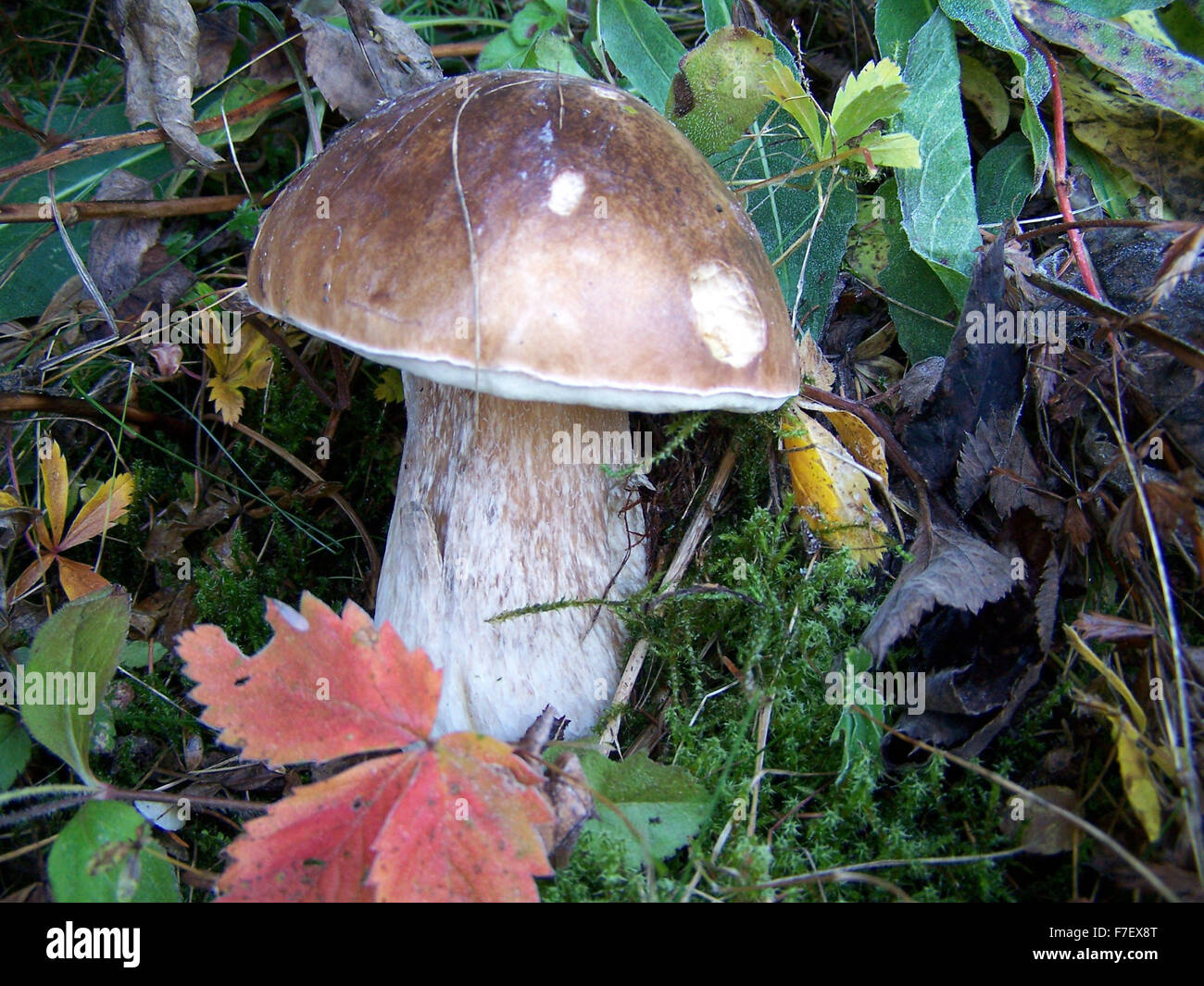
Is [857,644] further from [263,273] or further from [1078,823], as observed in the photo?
[263,273]

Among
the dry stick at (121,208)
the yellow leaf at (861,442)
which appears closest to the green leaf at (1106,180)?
the yellow leaf at (861,442)

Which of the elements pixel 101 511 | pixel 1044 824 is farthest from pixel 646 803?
pixel 101 511

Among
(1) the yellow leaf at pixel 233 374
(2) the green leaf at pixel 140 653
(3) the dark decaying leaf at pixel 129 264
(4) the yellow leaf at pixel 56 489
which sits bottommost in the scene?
(2) the green leaf at pixel 140 653

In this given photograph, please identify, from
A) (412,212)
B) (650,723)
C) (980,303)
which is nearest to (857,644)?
(650,723)

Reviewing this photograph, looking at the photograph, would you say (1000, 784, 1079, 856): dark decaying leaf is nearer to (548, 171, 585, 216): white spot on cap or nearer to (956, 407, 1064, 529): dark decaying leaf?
(956, 407, 1064, 529): dark decaying leaf

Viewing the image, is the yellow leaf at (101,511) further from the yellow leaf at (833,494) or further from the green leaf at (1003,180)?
the green leaf at (1003,180)

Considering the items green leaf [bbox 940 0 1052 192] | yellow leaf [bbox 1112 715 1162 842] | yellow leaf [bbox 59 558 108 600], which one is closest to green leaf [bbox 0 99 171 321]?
yellow leaf [bbox 59 558 108 600]

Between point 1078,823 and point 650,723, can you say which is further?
point 650,723
